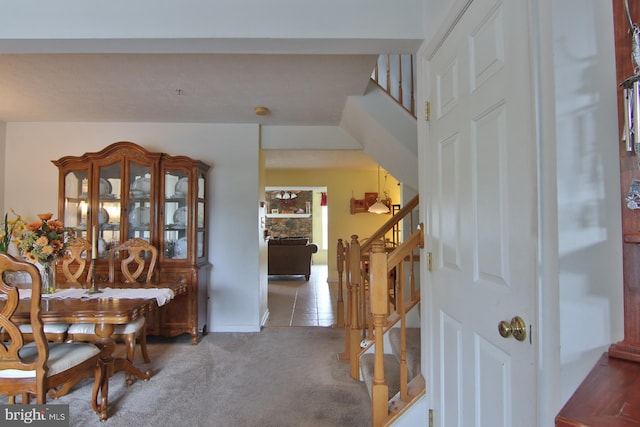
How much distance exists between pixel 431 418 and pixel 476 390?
575 millimetres

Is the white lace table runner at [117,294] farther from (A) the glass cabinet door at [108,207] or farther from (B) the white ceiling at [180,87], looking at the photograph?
(B) the white ceiling at [180,87]

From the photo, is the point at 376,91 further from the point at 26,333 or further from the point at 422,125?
the point at 26,333

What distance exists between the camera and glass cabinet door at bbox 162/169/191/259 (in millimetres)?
3602

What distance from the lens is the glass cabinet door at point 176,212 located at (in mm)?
3602

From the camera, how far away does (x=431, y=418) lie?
64.4 inches

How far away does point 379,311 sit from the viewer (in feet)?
5.77

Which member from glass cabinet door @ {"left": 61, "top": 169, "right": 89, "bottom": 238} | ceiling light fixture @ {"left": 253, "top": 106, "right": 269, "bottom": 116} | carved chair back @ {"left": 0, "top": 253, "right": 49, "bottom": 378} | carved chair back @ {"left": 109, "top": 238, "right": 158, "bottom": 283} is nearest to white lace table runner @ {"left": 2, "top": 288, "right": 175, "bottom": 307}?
carved chair back @ {"left": 109, "top": 238, "right": 158, "bottom": 283}

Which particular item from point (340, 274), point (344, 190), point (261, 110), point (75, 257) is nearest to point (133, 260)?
point (75, 257)

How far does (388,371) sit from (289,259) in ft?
16.9

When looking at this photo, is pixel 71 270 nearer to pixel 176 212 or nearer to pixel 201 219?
pixel 176 212

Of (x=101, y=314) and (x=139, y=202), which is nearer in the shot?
(x=101, y=314)

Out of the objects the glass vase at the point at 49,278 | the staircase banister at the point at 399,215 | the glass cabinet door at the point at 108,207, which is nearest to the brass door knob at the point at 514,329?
the staircase banister at the point at 399,215

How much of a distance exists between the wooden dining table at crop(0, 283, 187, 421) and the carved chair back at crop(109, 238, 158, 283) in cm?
60

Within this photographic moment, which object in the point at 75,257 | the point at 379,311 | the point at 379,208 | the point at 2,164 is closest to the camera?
the point at 379,311
